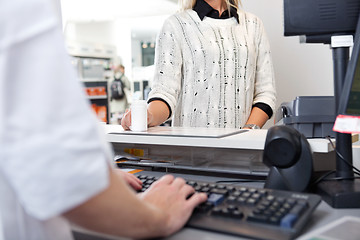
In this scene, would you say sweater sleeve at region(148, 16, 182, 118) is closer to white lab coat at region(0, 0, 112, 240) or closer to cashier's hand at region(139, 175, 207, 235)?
cashier's hand at region(139, 175, 207, 235)

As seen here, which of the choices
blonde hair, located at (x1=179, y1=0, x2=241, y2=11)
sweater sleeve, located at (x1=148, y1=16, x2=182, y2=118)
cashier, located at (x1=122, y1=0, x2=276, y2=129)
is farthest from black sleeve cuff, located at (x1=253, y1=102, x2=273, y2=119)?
blonde hair, located at (x1=179, y1=0, x2=241, y2=11)

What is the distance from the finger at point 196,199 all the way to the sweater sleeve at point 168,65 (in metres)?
1.02

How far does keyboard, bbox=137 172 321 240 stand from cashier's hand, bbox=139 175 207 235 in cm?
2

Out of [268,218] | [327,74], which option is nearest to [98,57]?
[327,74]

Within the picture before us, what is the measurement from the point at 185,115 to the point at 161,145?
710mm

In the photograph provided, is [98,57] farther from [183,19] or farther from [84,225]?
[84,225]

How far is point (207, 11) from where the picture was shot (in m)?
1.90

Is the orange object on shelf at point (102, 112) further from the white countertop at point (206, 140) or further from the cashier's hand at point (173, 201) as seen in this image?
the cashier's hand at point (173, 201)

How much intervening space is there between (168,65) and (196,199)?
117cm

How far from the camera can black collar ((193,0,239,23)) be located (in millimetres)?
1904

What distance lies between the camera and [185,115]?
6.25 feet

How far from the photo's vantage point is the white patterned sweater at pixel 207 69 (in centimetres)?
184

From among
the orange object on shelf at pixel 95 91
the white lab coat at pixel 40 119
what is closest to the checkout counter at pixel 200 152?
the white lab coat at pixel 40 119

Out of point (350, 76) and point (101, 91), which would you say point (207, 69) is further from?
point (101, 91)
